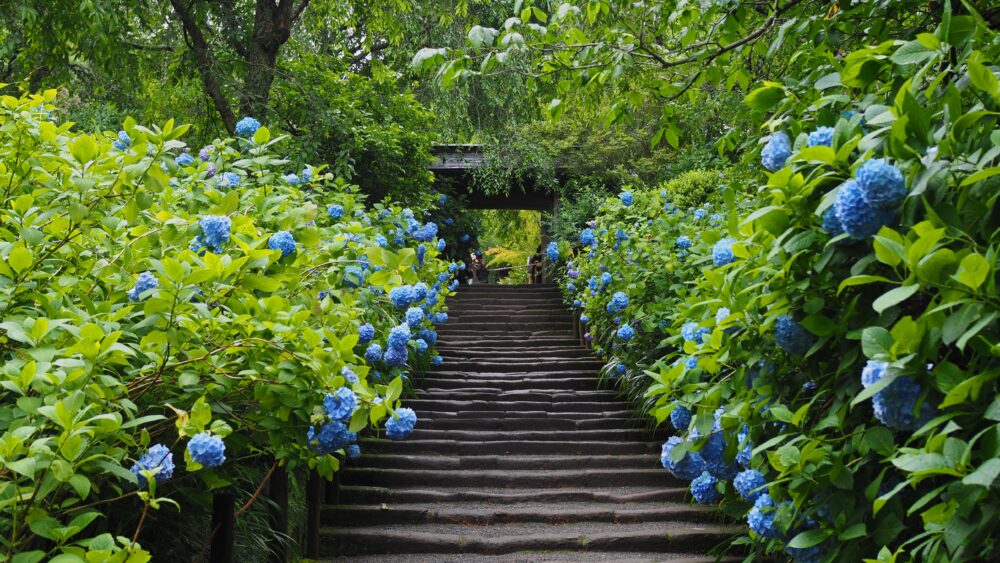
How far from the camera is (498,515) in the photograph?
6.05 m

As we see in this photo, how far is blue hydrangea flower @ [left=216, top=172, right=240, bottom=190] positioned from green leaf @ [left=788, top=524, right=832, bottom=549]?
2756mm

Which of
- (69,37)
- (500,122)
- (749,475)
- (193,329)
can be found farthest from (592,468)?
(500,122)

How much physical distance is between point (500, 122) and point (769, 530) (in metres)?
11.6

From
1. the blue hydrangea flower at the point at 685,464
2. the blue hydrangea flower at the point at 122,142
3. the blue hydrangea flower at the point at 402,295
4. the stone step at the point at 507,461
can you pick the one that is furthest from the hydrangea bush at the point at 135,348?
the stone step at the point at 507,461

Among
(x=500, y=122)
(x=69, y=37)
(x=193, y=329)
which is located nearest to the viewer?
(x=193, y=329)

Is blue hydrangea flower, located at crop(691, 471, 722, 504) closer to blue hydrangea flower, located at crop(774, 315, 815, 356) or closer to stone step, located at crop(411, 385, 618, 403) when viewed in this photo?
blue hydrangea flower, located at crop(774, 315, 815, 356)

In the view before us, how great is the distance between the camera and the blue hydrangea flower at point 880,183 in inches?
71.6

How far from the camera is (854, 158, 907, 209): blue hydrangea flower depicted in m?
1.82

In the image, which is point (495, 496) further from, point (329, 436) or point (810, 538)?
point (810, 538)

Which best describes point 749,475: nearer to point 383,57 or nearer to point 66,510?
point 66,510

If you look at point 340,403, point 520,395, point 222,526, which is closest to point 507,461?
point 520,395

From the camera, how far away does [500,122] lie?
1386 cm

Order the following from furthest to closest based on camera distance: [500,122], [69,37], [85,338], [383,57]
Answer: [383,57]
[500,122]
[69,37]
[85,338]

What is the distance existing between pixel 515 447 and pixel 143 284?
5232mm
